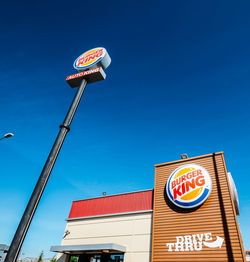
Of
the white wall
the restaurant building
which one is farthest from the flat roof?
the white wall

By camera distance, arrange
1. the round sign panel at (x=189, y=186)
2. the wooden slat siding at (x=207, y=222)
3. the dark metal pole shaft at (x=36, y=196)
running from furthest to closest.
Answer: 1. the round sign panel at (x=189, y=186)
2. the wooden slat siding at (x=207, y=222)
3. the dark metal pole shaft at (x=36, y=196)

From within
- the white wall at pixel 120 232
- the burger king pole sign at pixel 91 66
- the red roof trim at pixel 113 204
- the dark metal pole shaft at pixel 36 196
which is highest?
the burger king pole sign at pixel 91 66

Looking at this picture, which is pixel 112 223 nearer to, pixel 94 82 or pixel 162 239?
pixel 162 239

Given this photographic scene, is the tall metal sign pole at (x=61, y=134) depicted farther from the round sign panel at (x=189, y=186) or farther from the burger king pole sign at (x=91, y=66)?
the round sign panel at (x=189, y=186)

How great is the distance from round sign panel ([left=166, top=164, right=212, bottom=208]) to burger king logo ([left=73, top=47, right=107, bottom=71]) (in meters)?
9.88

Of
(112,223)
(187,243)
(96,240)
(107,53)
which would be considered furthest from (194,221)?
(107,53)

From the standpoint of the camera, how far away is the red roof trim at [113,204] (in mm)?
16191

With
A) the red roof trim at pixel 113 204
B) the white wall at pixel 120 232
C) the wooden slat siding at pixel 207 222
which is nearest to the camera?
the wooden slat siding at pixel 207 222

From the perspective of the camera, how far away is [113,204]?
58.2ft

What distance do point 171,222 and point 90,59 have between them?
11578 mm

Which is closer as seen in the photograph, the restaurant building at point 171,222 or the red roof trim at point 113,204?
the restaurant building at point 171,222

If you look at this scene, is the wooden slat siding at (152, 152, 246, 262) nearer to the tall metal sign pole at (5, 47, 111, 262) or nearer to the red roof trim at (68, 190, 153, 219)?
the red roof trim at (68, 190, 153, 219)

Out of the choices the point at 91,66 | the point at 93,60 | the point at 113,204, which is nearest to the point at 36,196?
the point at 91,66

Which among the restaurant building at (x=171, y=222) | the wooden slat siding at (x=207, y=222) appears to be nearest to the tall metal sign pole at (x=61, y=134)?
the restaurant building at (x=171, y=222)
